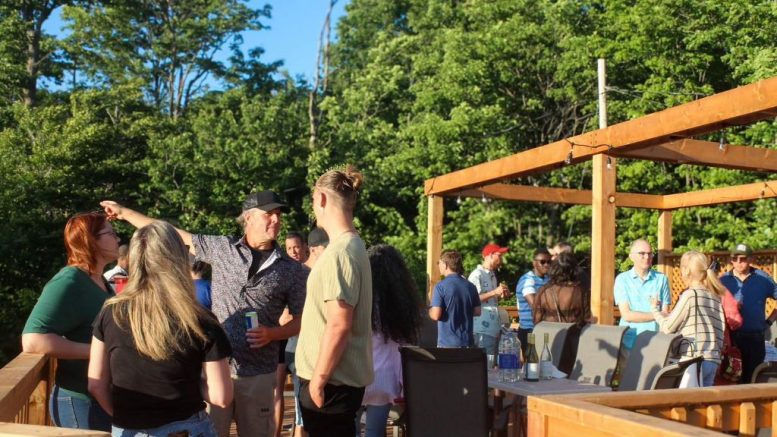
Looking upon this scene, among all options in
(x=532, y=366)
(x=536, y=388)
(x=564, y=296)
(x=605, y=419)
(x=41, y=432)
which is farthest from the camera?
(x=564, y=296)

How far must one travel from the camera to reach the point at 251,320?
3695 mm

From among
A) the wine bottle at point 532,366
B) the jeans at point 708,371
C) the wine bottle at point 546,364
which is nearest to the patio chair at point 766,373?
the jeans at point 708,371

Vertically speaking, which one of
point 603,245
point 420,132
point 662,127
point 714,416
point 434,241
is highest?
point 420,132

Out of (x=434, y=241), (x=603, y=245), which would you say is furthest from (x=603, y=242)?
(x=434, y=241)

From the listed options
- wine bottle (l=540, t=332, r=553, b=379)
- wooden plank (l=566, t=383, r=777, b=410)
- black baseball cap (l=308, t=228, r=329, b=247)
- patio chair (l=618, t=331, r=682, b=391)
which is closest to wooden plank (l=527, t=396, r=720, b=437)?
wooden plank (l=566, t=383, r=777, b=410)

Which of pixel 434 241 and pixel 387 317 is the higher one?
pixel 434 241

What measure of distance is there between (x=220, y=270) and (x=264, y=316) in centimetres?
30

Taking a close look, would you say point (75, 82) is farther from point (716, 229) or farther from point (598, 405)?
point (598, 405)

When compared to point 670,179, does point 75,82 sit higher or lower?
higher

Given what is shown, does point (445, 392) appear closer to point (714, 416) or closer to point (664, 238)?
point (714, 416)

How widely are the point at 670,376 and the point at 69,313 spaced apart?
3367mm

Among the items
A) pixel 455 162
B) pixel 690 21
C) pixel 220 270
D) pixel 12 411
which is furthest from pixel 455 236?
pixel 12 411

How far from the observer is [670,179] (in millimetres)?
18766

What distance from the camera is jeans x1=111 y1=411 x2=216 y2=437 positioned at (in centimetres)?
262
